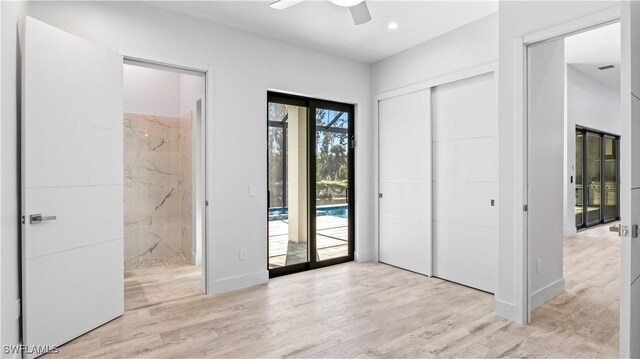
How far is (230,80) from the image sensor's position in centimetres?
358

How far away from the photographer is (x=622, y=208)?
1.52 m

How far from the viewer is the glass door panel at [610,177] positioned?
7.86m

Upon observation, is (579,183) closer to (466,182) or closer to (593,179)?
(593,179)

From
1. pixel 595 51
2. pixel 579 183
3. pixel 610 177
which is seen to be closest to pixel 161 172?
pixel 595 51

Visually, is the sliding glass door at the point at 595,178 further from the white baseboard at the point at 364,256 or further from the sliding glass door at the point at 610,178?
the white baseboard at the point at 364,256

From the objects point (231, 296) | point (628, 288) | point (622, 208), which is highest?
point (622, 208)

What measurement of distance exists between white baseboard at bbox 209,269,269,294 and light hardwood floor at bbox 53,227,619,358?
0.11m

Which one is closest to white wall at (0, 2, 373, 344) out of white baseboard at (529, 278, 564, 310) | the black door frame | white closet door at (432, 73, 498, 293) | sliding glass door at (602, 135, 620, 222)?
the black door frame

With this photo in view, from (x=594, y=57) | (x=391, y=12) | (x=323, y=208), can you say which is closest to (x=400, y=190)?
(x=323, y=208)

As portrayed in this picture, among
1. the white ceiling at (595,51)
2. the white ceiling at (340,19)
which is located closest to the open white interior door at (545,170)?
the white ceiling at (340,19)

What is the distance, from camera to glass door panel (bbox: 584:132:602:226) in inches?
291

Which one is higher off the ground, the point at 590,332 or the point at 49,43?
the point at 49,43

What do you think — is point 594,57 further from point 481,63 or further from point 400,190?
point 400,190

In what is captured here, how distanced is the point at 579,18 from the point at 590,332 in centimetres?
224
